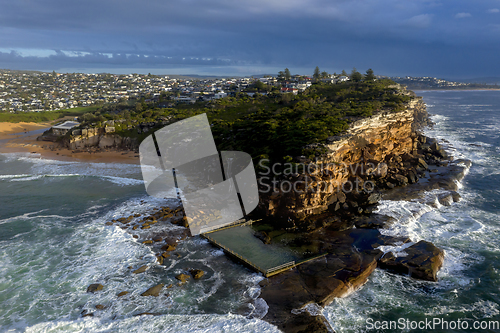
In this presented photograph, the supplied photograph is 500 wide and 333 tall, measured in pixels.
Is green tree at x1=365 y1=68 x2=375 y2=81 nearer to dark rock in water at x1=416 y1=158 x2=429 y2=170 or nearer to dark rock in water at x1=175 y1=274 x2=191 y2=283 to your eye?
dark rock in water at x1=416 y1=158 x2=429 y2=170

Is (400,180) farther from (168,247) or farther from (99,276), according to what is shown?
(99,276)

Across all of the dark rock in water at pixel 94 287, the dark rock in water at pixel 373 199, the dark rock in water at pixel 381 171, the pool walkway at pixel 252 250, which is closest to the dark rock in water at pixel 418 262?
the pool walkway at pixel 252 250

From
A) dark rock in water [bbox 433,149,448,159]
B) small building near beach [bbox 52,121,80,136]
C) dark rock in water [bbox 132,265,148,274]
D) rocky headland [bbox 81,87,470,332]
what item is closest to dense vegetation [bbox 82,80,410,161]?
rocky headland [bbox 81,87,470,332]

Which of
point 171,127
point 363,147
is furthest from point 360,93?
point 171,127

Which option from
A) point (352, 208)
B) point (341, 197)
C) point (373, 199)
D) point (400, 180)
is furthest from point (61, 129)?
point (400, 180)

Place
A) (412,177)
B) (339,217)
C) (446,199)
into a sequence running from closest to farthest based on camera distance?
1. (339,217)
2. (446,199)
3. (412,177)

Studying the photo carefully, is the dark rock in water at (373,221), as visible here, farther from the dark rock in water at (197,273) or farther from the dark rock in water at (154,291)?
the dark rock in water at (154,291)
